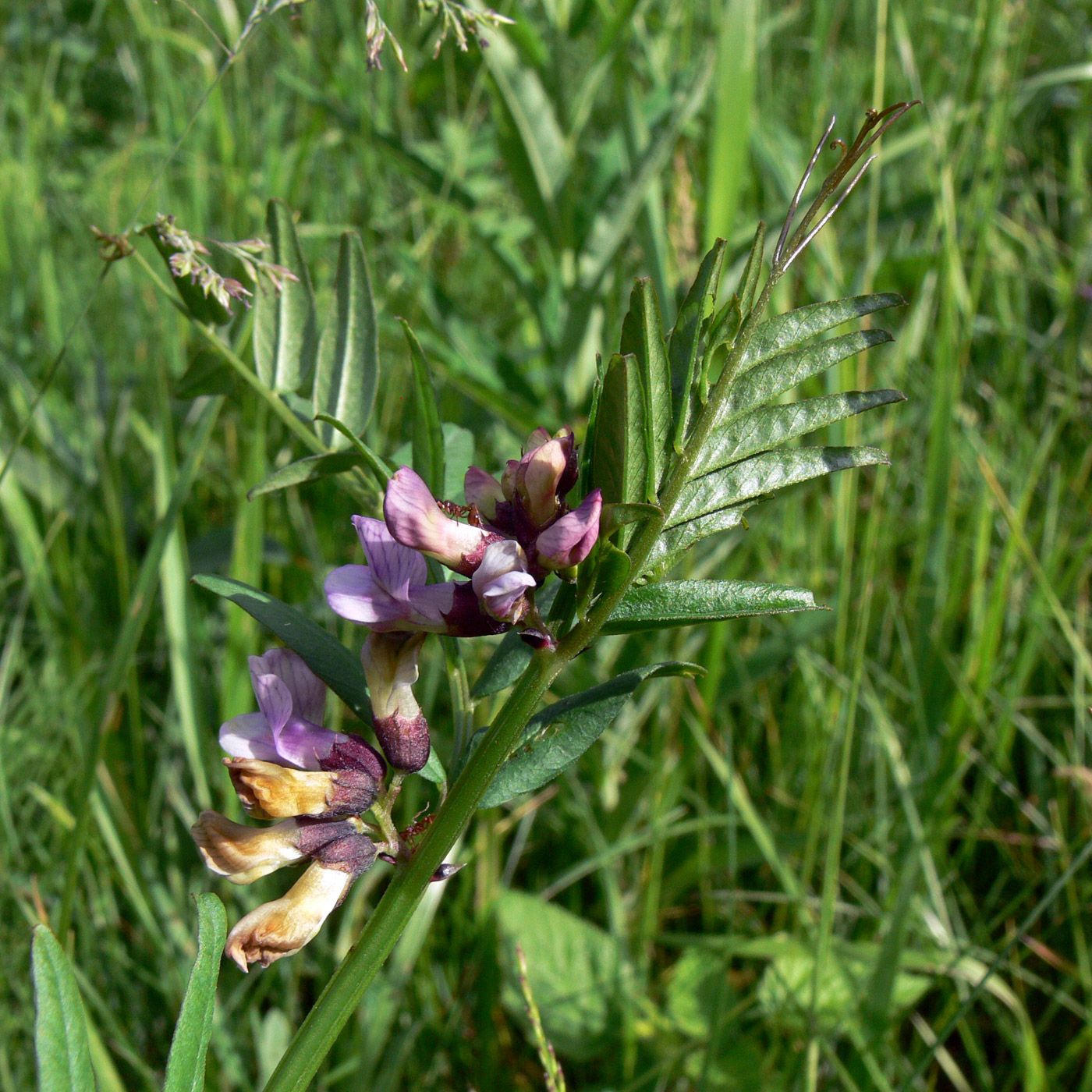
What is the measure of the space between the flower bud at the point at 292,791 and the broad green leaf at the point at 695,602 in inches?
5.9

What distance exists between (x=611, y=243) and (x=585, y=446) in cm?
119

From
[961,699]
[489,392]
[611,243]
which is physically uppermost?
[611,243]

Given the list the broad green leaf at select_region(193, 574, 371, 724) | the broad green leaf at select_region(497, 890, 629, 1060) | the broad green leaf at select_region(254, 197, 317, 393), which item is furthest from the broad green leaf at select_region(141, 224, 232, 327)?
the broad green leaf at select_region(497, 890, 629, 1060)

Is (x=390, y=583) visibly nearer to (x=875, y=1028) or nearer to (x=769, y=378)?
(x=769, y=378)

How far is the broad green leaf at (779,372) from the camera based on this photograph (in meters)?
0.53

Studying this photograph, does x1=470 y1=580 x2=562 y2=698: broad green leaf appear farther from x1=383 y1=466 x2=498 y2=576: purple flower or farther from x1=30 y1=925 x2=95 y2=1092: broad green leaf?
x1=30 y1=925 x2=95 y2=1092: broad green leaf

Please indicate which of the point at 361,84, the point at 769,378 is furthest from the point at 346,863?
the point at 361,84

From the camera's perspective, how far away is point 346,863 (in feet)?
1.69

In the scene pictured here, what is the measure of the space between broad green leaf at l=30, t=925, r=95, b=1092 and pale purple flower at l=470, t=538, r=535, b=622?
0.25 meters

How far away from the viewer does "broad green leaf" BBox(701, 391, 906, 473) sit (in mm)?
527

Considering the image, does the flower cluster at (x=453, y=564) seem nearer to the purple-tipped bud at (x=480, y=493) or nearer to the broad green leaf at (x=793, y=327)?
the purple-tipped bud at (x=480, y=493)

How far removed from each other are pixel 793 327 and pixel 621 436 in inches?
4.8

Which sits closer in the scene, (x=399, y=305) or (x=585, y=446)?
(x=585, y=446)

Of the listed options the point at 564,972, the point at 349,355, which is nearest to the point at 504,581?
the point at 349,355
